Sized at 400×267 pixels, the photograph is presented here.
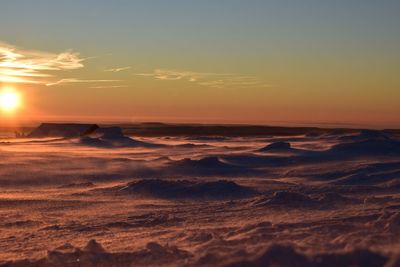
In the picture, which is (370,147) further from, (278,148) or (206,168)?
(206,168)

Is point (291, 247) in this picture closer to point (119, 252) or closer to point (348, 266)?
point (348, 266)

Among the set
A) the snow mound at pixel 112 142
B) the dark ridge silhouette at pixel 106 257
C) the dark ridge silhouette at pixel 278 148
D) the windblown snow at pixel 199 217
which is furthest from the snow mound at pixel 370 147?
the dark ridge silhouette at pixel 106 257

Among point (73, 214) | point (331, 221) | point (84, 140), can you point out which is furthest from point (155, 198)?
point (84, 140)

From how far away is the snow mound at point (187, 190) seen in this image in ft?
33.6

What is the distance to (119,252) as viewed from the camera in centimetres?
541

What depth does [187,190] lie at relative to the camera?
1066cm

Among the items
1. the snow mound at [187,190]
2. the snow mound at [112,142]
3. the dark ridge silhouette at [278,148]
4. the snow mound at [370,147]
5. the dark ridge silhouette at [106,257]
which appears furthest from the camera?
the snow mound at [112,142]

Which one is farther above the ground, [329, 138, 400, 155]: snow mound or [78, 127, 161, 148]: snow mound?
[329, 138, 400, 155]: snow mound

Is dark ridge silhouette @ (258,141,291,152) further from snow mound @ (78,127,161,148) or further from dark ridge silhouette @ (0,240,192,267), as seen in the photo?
dark ridge silhouette @ (0,240,192,267)

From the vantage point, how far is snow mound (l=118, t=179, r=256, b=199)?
10.3m

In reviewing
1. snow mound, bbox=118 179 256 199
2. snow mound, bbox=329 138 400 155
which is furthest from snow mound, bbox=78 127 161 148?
snow mound, bbox=118 179 256 199

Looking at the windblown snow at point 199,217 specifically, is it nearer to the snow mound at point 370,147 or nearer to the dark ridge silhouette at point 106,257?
the dark ridge silhouette at point 106,257

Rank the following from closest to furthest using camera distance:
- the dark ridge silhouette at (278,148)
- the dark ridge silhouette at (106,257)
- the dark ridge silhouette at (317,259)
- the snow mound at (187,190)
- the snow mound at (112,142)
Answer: the dark ridge silhouette at (317,259), the dark ridge silhouette at (106,257), the snow mound at (187,190), the dark ridge silhouette at (278,148), the snow mound at (112,142)

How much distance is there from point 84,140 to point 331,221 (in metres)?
25.2
